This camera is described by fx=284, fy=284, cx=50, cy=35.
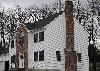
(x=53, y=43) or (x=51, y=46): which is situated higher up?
(x=53, y=43)

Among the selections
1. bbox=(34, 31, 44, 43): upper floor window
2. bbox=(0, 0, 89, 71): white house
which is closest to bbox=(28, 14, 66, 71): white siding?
bbox=(0, 0, 89, 71): white house

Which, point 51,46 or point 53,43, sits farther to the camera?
point 53,43

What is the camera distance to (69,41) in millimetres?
39406

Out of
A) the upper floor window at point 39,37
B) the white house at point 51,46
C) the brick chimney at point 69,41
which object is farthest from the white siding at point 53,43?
the brick chimney at point 69,41

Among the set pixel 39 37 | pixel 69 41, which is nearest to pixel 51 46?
pixel 69 41

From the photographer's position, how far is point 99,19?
6256 cm

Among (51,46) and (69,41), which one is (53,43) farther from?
(69,41)

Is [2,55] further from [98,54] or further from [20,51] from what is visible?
[98,54]

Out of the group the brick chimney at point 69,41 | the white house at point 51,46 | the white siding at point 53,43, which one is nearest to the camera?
the brick chimney at point 69,41

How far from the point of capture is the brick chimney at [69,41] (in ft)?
127

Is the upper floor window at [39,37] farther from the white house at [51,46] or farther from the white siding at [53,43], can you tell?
the white siding at [53,43]

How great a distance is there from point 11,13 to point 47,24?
37760 mm

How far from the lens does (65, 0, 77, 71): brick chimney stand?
38812 millimetres

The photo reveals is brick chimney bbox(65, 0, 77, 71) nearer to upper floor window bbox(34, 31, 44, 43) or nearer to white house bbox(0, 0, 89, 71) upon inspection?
white house bbox(0, 0, 89, 71)
